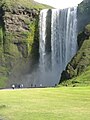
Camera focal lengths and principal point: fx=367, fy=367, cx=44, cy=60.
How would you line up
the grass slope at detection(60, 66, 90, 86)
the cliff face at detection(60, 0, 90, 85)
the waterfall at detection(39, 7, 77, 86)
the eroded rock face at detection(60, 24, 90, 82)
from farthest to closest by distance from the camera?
the waterfall at detection(39, 7, 77, 86)
the eroded rock face at detection(60, 24, 90, 82)
the cliff face at detection(60, 0, 90, 85)
the grass slope at detection(60, 66, 90, 86)

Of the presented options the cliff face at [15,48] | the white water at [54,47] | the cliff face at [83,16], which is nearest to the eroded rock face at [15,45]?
the cliff face at [15,48]

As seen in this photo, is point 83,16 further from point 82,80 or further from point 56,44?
point 82,80

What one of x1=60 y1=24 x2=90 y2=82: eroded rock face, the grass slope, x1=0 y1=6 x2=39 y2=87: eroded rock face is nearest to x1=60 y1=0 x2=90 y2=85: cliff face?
x1=60 y1=24 x2=90 y2=82: eroded rock face

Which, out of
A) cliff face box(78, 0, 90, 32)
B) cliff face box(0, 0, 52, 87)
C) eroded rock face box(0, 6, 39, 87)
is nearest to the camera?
cliff face box(78, 0, 90, 32)

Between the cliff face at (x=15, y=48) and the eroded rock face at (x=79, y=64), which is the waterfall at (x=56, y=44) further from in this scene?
the eroded rock face at (x=79, y=64)

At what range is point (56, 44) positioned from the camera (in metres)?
179

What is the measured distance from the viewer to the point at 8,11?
7849 inches

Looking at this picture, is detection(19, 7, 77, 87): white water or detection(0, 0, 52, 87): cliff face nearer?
detection(19, 7, 77, 87): white water

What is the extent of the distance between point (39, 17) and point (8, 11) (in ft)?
56.4

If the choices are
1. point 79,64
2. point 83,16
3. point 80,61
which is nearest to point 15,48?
point 83,16

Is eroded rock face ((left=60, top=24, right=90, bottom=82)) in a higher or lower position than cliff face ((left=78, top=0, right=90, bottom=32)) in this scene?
lower

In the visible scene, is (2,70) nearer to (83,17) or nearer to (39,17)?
(39,17)

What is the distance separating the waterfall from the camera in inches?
6693

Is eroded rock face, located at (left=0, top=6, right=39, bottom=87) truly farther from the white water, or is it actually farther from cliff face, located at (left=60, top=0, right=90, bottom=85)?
cliff face, located at (left=60, top=0, right=90, bottom=85)
